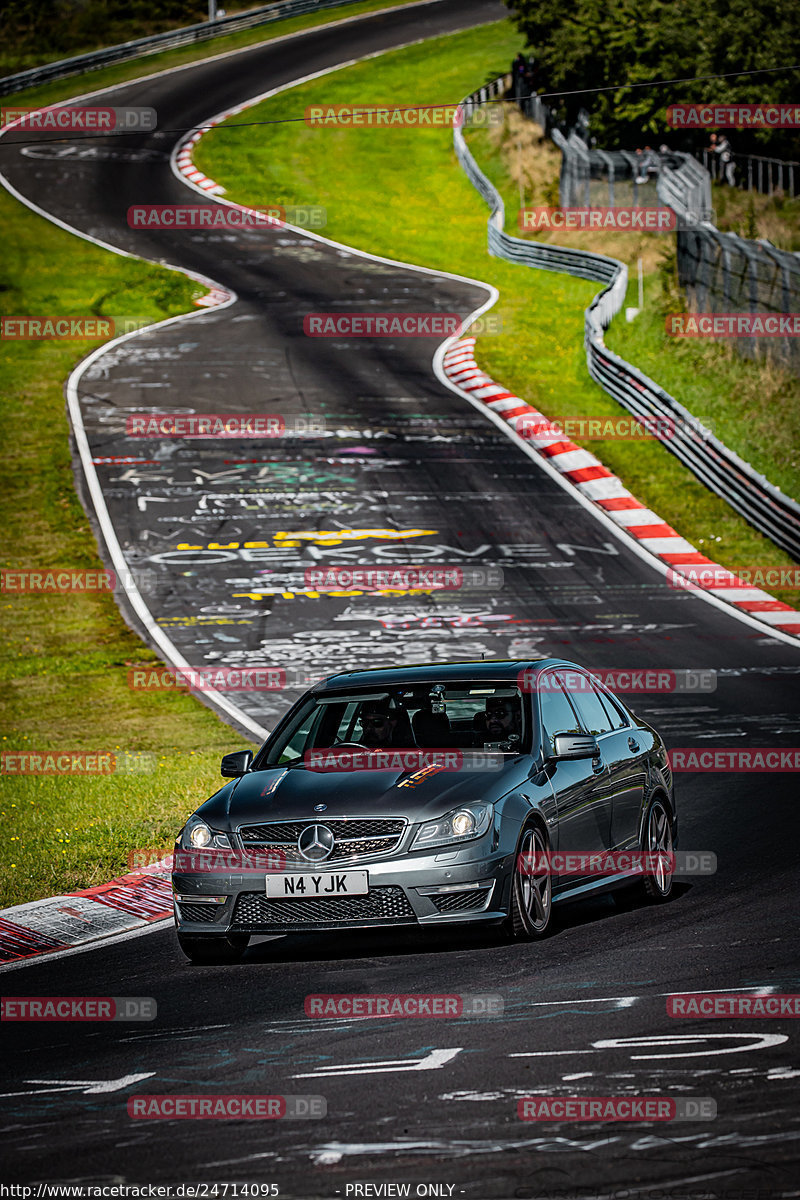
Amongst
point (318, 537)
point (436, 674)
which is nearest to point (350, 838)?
point (436, 674)

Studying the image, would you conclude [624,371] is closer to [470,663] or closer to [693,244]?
[693,244]

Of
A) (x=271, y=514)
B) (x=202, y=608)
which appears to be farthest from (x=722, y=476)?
(x=202, y=608)

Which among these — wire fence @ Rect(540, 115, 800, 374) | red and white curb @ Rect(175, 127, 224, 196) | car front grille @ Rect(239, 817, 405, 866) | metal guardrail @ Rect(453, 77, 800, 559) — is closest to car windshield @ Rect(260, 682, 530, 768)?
car front grille @ Rect(239, 817, 405, 866)

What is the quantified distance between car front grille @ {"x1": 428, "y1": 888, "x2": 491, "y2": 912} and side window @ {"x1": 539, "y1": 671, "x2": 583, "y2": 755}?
1.32m

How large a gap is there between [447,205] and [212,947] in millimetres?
48729

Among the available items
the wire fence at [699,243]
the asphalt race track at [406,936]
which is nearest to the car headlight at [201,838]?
the asphalt race track at [406,936]

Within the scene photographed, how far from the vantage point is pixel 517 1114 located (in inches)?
229

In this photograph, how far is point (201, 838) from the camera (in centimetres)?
896

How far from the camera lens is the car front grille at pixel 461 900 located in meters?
8.41

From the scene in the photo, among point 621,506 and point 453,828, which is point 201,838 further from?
point 621,506

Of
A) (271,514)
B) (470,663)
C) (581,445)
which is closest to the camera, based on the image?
(470,663)

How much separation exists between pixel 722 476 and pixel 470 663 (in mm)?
18199

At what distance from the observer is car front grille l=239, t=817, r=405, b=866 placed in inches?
336

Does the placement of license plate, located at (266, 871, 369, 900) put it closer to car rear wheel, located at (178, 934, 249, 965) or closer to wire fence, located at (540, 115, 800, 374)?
car rear wheel, located at (178, 934, 249, 965)
